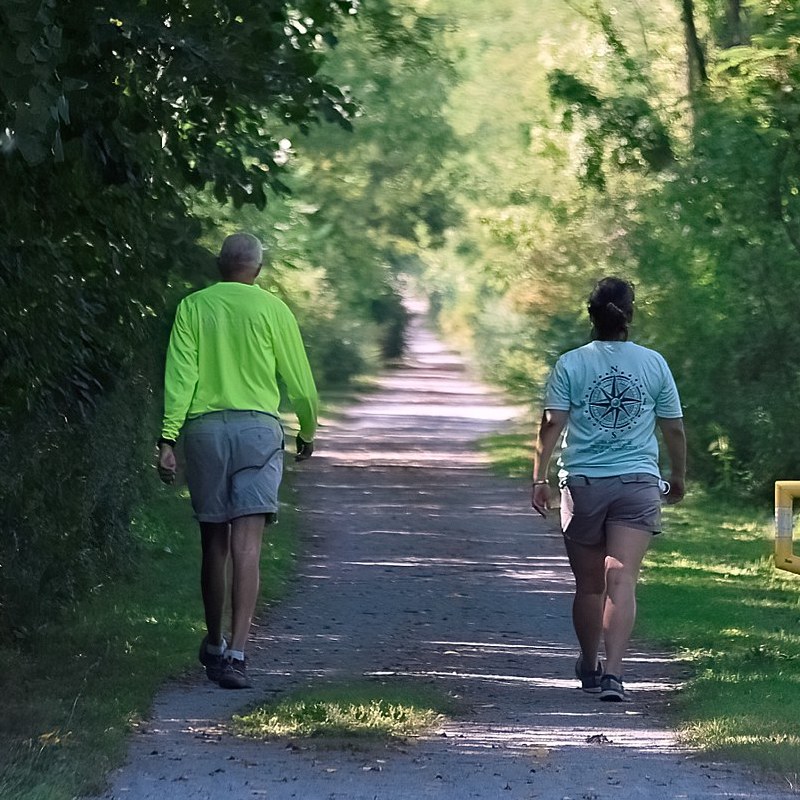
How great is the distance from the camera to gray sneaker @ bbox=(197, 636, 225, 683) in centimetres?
799

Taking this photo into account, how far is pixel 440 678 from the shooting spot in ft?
28.2

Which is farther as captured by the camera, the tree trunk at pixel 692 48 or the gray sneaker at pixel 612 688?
the tree trunk at pixel 692 48

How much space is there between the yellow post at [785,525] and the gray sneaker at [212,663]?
277 cm

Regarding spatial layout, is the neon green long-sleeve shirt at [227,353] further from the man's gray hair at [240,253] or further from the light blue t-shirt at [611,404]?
the light blue t-shirt at [611,404]

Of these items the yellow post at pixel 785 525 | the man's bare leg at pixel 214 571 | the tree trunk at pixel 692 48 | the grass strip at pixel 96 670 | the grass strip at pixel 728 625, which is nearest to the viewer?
the grass strip at pixel 96 670

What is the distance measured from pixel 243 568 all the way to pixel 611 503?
167cm

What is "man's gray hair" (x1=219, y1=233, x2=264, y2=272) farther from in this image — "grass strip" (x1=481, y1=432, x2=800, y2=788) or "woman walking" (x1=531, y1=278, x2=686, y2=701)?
"grass strip" (x1=481, y1=432, x2=800, y2=788)

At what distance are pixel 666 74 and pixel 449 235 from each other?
21.4 m

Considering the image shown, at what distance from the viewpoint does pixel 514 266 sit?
2636 centimetres

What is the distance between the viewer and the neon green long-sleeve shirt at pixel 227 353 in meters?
7.89

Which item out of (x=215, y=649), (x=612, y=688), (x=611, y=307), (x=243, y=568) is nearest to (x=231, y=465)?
(x=243, y=568)

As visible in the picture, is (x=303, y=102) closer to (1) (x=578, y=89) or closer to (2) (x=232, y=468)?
(2) (x=232, y=468)

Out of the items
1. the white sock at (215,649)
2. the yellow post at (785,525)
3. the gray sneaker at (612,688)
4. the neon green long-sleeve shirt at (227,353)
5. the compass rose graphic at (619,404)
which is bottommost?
the gray sneaker at (612,688)

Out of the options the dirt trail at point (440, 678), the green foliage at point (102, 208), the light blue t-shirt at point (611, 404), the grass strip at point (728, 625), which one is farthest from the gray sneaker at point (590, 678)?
the green foliage at point (102, 208)
